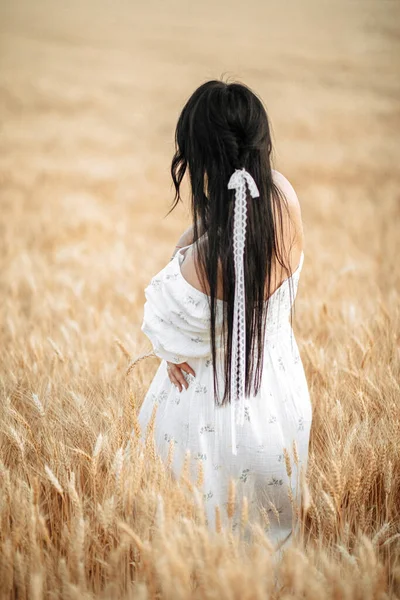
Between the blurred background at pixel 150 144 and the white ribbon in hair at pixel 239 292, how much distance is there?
48 centimetres

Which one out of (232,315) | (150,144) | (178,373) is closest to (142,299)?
(178,373)

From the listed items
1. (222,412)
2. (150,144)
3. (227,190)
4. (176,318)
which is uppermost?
(150,144)

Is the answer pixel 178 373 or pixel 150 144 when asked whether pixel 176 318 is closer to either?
pixel 178 373

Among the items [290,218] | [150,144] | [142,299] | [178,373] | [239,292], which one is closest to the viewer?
[239,292]

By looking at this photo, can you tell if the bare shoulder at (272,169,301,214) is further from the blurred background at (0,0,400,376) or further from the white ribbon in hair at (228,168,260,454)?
the blurred background at (0,0,400,376)

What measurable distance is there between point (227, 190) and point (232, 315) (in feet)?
1.04

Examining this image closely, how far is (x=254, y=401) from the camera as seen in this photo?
1645 millimetres

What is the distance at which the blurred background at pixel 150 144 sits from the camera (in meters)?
3.49

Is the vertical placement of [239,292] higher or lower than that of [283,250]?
lower

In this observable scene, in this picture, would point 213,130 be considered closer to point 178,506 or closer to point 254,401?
point 254,401

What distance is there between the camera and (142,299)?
11.6 feet

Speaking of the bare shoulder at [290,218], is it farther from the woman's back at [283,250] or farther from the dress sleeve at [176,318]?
the dress sleeve at [176,318]

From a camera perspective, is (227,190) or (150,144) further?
(150,144)

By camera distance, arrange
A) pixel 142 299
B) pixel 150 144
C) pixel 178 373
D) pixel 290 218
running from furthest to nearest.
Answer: pixel 150 144
pixel 142 299
pixel 178 373
pixel 290 218
